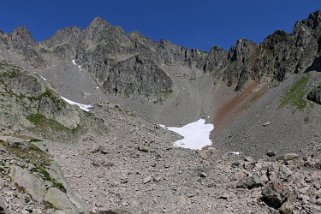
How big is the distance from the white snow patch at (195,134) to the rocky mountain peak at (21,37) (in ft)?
252

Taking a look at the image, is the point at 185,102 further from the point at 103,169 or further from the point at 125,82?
the point at 103,169

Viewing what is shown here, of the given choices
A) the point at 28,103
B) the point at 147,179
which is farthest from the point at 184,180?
the point at 28,103

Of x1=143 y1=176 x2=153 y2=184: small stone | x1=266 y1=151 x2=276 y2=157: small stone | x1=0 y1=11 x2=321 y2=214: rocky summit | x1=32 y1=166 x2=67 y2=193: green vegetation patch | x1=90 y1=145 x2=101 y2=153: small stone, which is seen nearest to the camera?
x1=32 y1=166 x2=67 y2=193: green vegetation patch

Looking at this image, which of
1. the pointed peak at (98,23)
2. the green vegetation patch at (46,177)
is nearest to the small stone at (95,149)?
the green vegetation patch at (46,177)

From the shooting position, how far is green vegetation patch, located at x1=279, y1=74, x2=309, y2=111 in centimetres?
7056

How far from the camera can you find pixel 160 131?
74375 millimetres

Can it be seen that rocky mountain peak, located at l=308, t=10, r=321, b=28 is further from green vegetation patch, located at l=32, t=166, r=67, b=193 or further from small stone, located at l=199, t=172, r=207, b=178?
green vegetation patch, located at l=32, t=166, r=67, b=193

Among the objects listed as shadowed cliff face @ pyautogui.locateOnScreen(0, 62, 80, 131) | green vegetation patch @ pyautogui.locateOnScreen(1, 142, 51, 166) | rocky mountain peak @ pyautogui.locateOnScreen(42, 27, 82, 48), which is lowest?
green vegetation patch @ pyautogui.locateOnScreen(1, 142, 51, 166)

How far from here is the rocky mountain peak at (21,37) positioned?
453ft

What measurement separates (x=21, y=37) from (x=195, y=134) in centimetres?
9756

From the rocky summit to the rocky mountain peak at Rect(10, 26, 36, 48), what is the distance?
102cm

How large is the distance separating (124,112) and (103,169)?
135 feet

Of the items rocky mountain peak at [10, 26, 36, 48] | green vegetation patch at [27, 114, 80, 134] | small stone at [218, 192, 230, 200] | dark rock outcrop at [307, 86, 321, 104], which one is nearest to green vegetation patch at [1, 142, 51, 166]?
small stone at [218, 192, 230, 200]

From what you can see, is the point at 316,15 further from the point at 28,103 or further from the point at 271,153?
the point at 28,103
